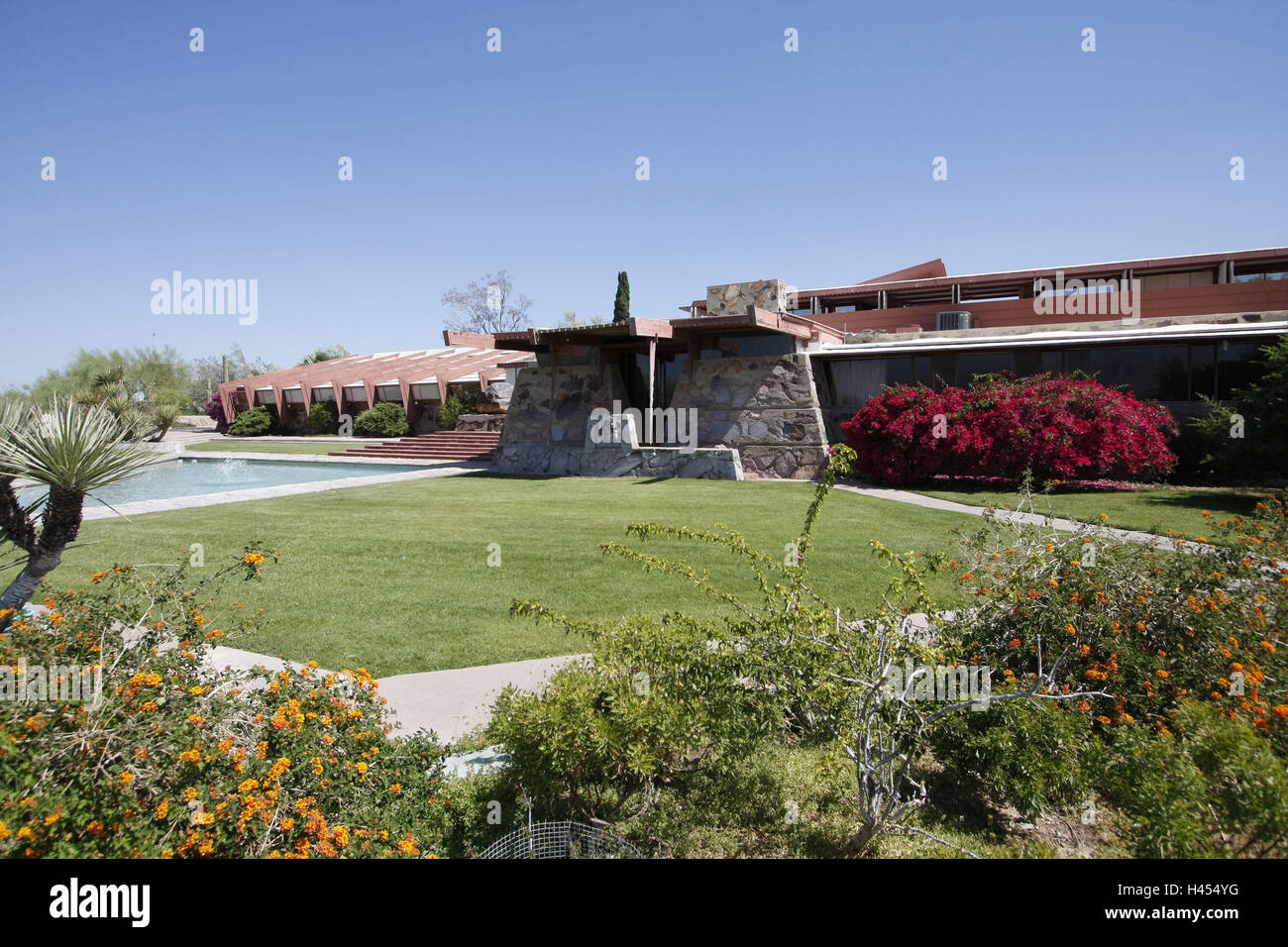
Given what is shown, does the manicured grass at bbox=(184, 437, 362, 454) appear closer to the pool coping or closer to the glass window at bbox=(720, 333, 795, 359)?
the pool coping

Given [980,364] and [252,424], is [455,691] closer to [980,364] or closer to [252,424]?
[980,364]

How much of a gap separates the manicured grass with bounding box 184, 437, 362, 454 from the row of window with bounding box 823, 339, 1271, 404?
1800 centimetres

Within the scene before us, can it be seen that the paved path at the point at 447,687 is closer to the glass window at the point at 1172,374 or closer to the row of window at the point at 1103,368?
the row of window at the point at 1103,368

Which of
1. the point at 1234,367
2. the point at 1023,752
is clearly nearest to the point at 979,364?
the point at 1234,367

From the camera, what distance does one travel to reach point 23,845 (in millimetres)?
2068

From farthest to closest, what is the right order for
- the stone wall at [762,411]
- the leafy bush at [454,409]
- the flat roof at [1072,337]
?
1. the leafy bush at [454,409]
2. the stone wall at [762,411]
3. the flat roof at [1072,337]

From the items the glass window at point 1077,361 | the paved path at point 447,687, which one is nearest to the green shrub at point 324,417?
the glass window at point 1077,361

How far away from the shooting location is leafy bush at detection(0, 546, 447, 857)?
2250mm

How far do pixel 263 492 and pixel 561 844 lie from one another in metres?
12.3

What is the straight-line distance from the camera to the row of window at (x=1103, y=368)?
1375 cm

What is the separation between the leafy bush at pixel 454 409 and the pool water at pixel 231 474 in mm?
6208

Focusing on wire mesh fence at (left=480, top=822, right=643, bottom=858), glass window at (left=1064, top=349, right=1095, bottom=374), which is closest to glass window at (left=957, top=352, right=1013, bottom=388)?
glass window at (left=1064, top=349, right=1095, bottom=374)

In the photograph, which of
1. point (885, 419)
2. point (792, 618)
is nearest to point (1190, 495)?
point (885, 419)
